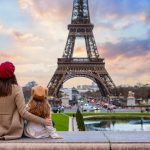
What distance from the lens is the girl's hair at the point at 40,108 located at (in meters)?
5.98

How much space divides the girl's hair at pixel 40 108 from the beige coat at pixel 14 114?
0.09m

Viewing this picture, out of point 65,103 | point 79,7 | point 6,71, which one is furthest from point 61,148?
point 79,7

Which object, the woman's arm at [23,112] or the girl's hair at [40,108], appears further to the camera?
the girl's hair at [40,108]

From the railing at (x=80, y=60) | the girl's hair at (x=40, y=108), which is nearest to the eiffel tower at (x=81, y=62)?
the railing at (x=80, y=60)

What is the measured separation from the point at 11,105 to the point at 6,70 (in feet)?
1.46

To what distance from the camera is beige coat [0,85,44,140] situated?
5754mm

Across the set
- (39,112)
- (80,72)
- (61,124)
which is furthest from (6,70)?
(80,72)

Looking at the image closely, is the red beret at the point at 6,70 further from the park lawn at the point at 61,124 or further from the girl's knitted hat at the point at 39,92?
the park lawn at the point at 61,124

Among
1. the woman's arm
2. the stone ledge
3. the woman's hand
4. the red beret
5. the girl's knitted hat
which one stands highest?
the red beret

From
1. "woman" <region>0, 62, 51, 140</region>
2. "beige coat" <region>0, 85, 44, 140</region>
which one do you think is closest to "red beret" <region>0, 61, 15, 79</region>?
"woman" <region>0, 62, 51, 140</region>

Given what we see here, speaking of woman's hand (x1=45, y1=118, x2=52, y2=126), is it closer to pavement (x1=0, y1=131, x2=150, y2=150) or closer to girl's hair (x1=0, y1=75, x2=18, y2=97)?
pavement (x1=0, y1=131, x2=150, y2=150)

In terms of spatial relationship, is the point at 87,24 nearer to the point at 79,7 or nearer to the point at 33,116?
the point at 79,7

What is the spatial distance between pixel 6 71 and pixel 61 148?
1.26 meters

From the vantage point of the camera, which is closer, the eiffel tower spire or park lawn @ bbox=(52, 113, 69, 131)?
park lawn @ bbox=(52, 113, 69, 131)
